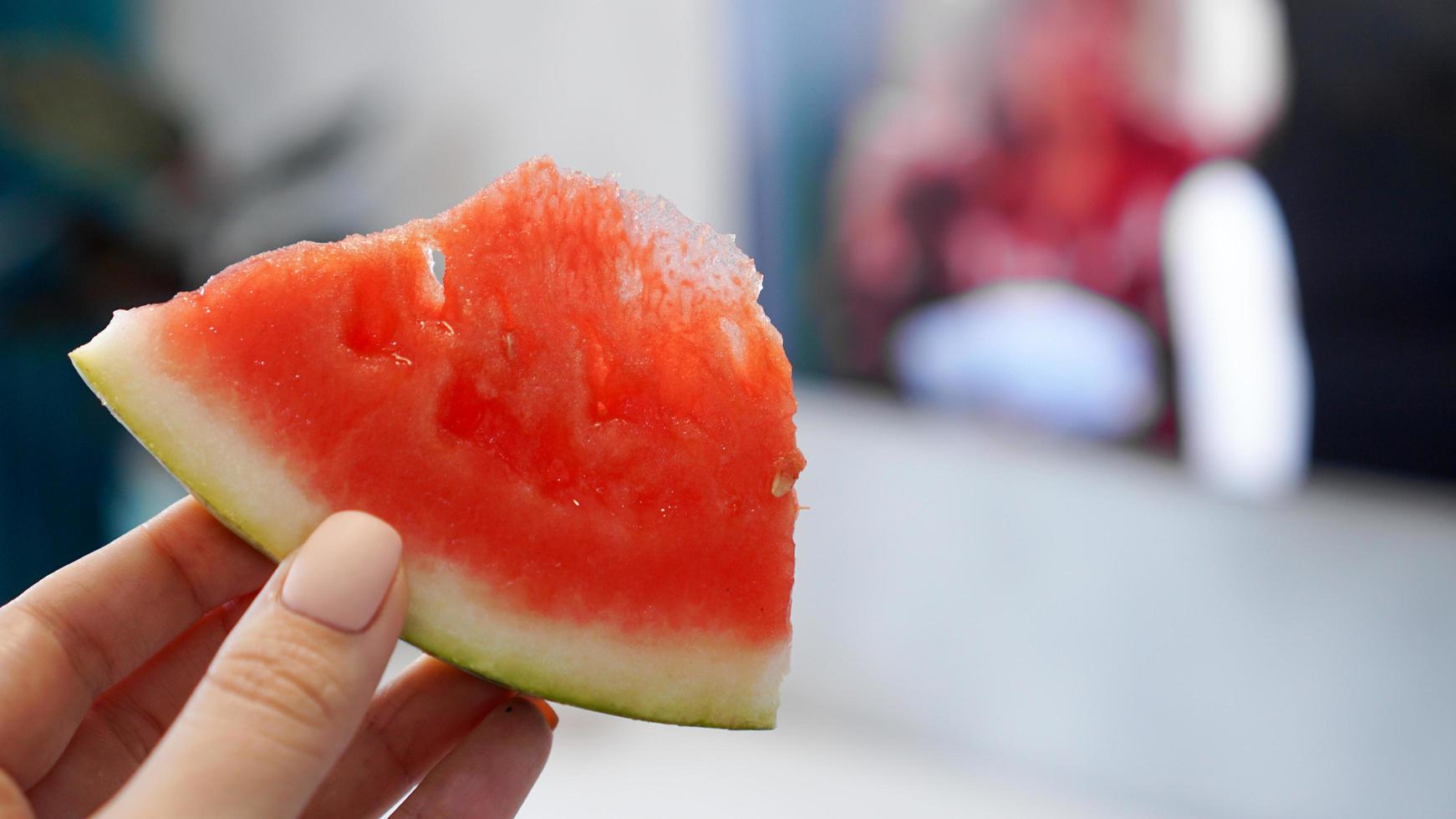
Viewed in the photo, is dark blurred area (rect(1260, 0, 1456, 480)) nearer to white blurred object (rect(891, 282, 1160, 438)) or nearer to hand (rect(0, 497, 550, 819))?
white blurred object (rect(891, 282, 1160, 438))

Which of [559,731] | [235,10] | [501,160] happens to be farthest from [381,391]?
[235,10]

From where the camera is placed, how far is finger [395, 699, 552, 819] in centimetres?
70

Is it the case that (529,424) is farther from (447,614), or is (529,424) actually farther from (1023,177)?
(1023,177)

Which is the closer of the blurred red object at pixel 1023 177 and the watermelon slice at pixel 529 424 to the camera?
the watermelon slice at pixel 529 424

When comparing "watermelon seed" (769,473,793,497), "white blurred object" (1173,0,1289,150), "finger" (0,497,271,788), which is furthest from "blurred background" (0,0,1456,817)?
"finger" (0,497,271,788)

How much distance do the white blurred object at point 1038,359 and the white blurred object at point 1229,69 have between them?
25 centimetres

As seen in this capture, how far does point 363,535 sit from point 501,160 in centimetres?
164

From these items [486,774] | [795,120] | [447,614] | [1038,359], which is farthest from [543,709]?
[795,120]

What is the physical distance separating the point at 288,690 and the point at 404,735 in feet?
0.99

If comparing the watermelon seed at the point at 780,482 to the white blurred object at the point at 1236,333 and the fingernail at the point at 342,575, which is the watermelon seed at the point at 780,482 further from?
the white blurred object at the point at 1236,333

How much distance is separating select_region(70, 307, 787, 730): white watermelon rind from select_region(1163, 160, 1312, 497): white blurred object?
0.95 meters

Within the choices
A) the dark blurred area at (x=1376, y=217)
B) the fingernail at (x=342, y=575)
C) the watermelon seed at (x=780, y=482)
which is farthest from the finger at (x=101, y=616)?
the dark blurred area at (x=1376, y=217)

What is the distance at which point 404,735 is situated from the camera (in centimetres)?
77

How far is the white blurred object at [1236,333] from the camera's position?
4.30 ft
